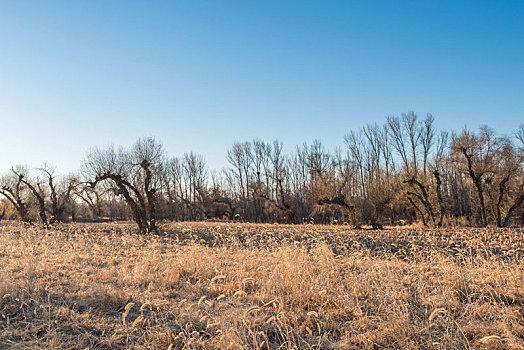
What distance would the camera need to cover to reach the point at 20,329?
3953mm

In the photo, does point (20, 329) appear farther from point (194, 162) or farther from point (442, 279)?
point (194, 162)

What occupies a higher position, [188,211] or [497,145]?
[497,145]

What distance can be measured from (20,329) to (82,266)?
3903 mm

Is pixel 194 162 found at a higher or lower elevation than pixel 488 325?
higher

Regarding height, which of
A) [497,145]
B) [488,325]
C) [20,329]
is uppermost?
[497,145]

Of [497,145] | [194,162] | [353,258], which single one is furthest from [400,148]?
[353,258]

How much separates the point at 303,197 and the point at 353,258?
120 ft

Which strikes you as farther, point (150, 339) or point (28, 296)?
point (28, 296)

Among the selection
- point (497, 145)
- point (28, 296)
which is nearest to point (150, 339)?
point (28, 296)

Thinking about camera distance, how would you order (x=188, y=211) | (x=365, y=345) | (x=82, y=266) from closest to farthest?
(x=365, y=345) → (x=82, y=266) → (x=188, y=211)

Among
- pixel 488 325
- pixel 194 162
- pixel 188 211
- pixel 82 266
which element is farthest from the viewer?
pixel 194 162

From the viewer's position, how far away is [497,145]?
2323 centimetres

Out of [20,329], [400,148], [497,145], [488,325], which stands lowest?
[488,325]

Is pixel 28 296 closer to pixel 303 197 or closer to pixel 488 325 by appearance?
pixel 488 325
